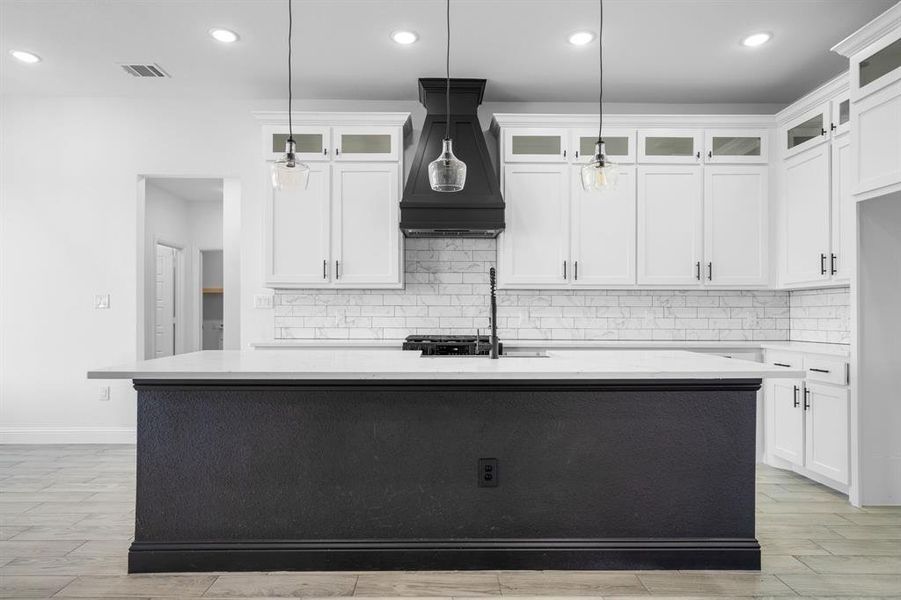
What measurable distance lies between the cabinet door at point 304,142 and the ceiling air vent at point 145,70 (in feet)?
2.91

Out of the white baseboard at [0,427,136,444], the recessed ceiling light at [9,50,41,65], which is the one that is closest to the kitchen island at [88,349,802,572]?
the white baseboard at [0,427,136,444]

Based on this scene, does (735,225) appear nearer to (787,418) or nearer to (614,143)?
(614,143)

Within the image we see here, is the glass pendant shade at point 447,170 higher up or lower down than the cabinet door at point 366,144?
lower down

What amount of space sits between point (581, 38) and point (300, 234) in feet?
8.28

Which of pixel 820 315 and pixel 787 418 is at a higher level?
pixel 820 315

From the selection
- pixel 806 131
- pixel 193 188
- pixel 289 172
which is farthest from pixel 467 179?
pixel 193 188

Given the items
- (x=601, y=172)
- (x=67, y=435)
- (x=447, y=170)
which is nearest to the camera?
(x=447, y=170)

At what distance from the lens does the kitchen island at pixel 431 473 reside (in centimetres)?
240

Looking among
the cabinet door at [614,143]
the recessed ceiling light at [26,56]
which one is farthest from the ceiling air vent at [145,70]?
the cabinet door at [614,143]

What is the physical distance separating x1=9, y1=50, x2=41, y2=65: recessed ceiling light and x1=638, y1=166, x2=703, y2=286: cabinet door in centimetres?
464

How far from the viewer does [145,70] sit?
4305 mm

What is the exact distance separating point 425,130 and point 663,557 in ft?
10.9

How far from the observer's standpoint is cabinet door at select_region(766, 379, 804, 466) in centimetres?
377

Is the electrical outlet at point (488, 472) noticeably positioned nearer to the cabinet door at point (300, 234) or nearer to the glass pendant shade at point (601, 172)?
the glass pendant shade at point (601, 172)
